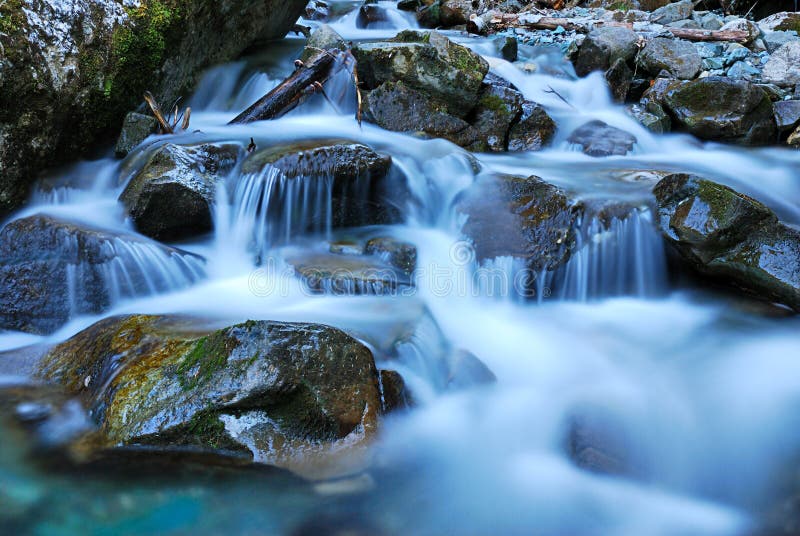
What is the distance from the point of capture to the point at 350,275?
14.8ft

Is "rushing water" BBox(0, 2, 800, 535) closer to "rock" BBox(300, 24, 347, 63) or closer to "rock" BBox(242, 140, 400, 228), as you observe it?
"rock" BBox(242, 140, 400, 228)

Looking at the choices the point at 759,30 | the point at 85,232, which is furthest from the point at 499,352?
the point at 759,30

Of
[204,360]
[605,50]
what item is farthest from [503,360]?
[605,50]

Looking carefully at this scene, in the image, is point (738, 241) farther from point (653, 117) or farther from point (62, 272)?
point (62, 272)

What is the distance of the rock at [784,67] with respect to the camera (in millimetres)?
7953

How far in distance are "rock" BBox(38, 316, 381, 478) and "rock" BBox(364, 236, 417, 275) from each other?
169cm

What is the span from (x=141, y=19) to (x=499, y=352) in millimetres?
4570

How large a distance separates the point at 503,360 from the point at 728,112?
5.17m

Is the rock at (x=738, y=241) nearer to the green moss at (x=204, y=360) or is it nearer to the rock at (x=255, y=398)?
the rock at (x=255, y=398)

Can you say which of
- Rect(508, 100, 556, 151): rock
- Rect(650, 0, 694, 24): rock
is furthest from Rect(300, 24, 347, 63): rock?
Result: Rect(650, 0, 694, 24): rock

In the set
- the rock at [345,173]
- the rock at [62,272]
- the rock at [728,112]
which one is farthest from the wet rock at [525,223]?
the rock at [728,112]

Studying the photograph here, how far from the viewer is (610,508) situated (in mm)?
2822

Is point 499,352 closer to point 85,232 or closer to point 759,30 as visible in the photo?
point 85,232

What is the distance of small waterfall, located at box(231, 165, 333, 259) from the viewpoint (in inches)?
205
